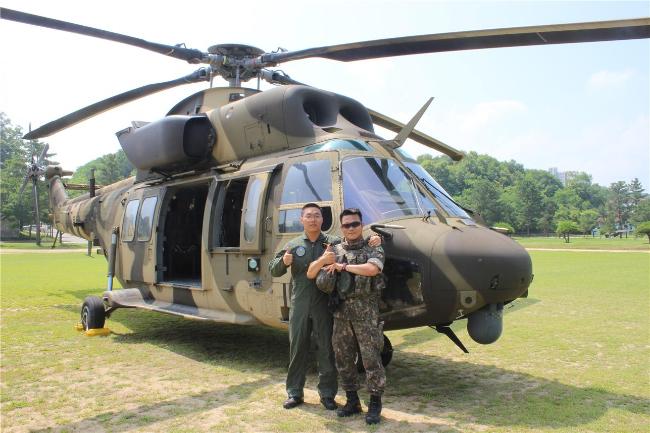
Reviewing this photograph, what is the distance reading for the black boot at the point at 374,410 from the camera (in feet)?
14.3

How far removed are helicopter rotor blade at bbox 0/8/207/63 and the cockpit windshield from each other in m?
3.40

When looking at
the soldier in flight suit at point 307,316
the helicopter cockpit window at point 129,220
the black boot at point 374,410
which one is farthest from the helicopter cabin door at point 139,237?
the black boot at point 374,410

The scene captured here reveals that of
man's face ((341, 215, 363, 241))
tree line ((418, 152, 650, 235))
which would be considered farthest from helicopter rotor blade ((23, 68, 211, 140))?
tree line ((418, 152, 650, 235))

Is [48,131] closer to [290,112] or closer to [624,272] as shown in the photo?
[290,112]

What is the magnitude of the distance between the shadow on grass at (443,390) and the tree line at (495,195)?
49.4 m

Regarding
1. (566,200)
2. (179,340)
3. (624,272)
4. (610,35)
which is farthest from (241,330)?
(566,200)

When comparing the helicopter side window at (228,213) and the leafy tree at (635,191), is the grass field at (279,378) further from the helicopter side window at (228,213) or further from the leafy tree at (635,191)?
the leafy tree at (635,191)

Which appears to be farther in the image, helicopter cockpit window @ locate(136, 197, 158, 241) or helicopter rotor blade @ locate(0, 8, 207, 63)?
helicopter cockpit window @ locate(136, 197, 158, 241)

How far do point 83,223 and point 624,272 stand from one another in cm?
1715

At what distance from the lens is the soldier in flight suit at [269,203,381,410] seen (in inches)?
187

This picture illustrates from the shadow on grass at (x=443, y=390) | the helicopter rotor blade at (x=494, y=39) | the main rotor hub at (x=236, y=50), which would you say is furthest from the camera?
the main rotor hub at (x=236, y=50)

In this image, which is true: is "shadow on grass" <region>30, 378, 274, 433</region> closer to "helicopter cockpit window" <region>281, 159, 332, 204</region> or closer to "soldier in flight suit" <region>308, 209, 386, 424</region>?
"soldier in flight suit" <region>308, 209, 386, 424</region>

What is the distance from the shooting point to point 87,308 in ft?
27.5

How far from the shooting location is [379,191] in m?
5.56
